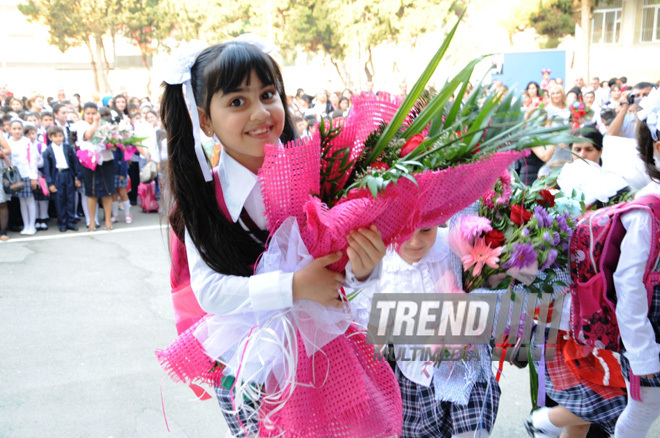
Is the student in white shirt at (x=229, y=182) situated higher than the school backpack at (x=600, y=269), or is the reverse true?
the student in white shirt at (x=229, y=182)

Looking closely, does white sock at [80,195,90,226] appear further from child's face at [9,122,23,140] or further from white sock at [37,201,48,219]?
child's face at [9,122,23,140]

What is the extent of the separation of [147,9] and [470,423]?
30.4 m

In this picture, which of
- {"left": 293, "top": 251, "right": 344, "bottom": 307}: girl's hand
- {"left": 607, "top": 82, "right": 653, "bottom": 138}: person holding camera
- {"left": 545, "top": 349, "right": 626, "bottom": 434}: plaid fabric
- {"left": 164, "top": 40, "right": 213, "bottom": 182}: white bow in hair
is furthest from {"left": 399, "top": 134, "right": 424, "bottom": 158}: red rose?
{"left": 607, "top": 82, "right": 653, "bottom": 138}: person holding camera

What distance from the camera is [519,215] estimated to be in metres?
2.43

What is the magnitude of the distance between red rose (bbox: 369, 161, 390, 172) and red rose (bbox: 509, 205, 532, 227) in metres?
0.92

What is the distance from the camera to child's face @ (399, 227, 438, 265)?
2533 millimetres

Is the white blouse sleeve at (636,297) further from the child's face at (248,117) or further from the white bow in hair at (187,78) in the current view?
the white bow in hair at (187,78)

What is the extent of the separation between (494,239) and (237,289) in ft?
3.74

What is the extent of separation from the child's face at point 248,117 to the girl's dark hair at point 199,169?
0.08ft

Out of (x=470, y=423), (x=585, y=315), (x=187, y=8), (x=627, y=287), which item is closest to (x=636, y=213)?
(x=627, y=287)

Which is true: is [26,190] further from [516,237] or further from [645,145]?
[645,145]

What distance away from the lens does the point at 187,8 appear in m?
28.1

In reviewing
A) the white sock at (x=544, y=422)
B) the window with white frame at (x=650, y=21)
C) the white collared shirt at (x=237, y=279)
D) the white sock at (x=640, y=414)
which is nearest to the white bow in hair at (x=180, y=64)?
the white collared shirt at (x=237, y=279)

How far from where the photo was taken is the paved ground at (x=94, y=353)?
350cm
